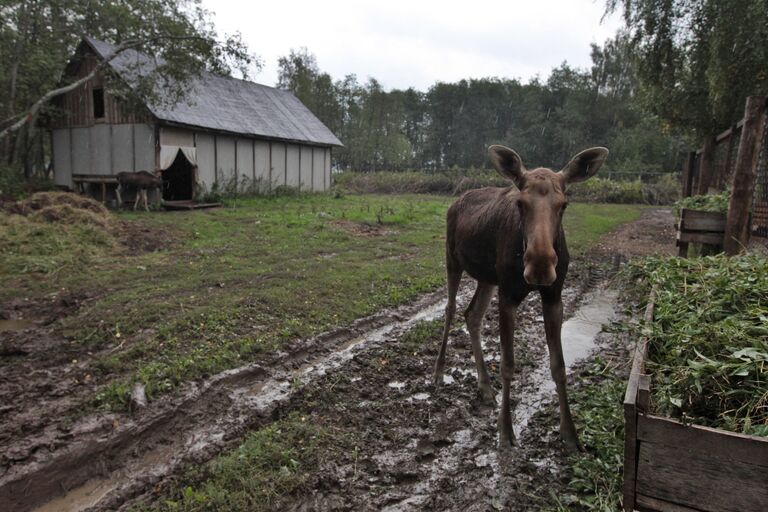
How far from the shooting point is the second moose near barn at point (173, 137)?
20297 mm

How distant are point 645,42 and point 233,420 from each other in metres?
15.2

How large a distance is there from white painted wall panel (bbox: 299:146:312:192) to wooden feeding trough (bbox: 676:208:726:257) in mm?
23938

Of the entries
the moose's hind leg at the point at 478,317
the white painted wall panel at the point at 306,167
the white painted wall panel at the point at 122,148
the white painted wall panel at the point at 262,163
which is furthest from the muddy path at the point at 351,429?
the white painted wall panel at the point at 306,167

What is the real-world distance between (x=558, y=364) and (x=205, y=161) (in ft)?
71.1

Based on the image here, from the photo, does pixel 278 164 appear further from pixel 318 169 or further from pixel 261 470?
pixel 261 470

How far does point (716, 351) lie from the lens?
2.48m

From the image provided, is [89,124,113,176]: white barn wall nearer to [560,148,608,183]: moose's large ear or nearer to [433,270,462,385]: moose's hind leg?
[433,270,462,385]: moose's hind leg

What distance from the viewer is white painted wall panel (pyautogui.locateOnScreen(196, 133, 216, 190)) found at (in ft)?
71.8

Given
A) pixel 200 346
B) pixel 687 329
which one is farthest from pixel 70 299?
pixel 687 329

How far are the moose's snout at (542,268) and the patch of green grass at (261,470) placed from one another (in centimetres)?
195

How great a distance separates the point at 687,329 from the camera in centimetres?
270

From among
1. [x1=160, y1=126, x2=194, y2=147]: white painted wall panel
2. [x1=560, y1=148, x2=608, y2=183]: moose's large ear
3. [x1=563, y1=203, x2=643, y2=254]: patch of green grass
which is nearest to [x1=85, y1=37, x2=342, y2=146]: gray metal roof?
[x1=160, y1=126, x2=194, y2=147]: white painted wall panel

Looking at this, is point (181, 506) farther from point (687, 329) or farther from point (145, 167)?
point (145, 167)

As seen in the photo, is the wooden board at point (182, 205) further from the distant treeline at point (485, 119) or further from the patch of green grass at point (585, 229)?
the distant treeline at point (485, 119)
